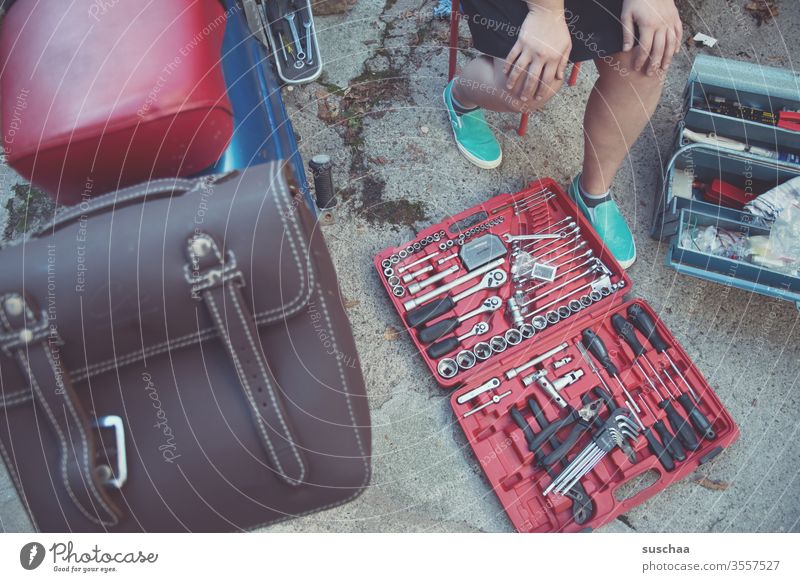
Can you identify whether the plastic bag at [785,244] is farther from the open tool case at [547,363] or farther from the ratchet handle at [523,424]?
the ratchet handle at [523,424]

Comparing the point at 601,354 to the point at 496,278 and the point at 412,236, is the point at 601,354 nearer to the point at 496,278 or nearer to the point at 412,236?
the point at 496,278

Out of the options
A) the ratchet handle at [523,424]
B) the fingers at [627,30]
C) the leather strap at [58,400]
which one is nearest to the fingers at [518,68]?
the fingers at [627,30]

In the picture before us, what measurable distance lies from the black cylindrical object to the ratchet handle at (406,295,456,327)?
0.25 meters

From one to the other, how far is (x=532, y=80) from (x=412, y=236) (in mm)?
323

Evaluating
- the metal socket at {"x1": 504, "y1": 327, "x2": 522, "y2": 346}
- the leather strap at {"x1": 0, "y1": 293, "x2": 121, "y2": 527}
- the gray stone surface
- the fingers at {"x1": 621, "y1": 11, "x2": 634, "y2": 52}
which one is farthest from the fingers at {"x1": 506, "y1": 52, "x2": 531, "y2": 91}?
the leather strap at {"x1": 0, "y1": 293, "x2": 121, "y2": 527}

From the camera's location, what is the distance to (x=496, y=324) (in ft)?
2.99

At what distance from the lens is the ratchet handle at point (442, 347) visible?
893 mm

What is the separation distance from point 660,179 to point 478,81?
0.39 metres

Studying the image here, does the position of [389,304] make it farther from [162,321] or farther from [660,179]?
[660,179]

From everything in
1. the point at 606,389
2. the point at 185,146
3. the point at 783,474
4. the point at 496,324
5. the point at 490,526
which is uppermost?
the point at 185,146

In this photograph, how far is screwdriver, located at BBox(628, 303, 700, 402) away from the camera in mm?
888

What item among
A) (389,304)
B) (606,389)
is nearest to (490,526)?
(606,389)

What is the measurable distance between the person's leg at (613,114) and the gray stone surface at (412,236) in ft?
0.38

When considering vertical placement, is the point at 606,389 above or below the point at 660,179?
below
